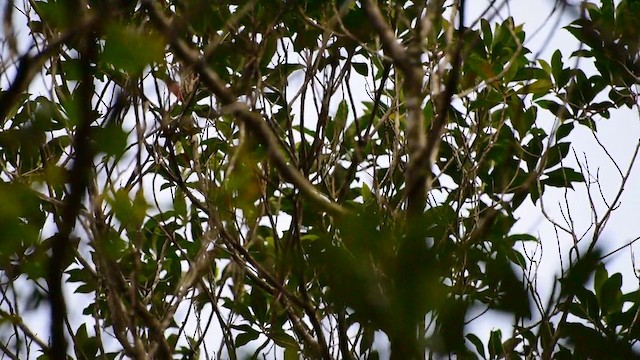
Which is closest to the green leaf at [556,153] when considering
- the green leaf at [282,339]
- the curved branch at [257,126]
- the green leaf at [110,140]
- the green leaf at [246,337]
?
the green leaf at [282,339]

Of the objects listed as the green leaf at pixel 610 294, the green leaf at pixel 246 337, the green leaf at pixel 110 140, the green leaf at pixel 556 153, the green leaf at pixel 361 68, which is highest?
the green leaf at pixel 361 68

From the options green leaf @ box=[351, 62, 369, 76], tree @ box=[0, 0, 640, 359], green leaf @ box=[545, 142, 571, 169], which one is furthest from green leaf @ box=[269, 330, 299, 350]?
green leaf @ box=[545, 142, 571, 169]

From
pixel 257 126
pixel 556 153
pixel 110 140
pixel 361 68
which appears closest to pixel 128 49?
pixel 110 140

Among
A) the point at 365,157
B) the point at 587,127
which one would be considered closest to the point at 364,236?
the point at 365,157

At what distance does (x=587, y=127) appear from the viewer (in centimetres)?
315

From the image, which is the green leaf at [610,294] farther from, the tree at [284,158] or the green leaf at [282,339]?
the green leaf at [282,339]

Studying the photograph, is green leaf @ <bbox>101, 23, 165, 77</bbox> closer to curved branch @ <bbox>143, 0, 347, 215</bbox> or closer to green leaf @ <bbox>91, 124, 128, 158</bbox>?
green leaf @ <bbox>91, 124, 128, 158</bbox>

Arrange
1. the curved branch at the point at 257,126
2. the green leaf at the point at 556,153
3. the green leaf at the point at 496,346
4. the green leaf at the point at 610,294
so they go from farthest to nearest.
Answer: the green leaf at the point at 556,153 → the green leaf at the point at 610,294 → the green leaf at the point at 496,346 → the curved branch at the point at 257,126

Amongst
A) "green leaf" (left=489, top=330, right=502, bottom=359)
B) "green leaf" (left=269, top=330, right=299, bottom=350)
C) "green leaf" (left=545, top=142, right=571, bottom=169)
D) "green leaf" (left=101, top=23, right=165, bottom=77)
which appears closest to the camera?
"green leaf" (left=101, top=23, right=165, bottom=77)

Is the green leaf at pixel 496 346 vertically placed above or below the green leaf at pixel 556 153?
below

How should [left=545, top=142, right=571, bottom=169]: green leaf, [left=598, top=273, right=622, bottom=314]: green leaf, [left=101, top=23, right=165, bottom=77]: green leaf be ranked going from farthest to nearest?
[left=545, top=142, right=571, bottom=169]: green leaf → [left=598, top=273, right=622, bottom=314]: green leaf → [left=101, top=23, right=165, bottom=77]: green leaf

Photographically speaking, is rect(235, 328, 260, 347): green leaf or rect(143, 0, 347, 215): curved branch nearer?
rect(143, 0, 347, 215): curved branch

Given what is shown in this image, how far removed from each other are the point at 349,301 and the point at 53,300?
0.38 m

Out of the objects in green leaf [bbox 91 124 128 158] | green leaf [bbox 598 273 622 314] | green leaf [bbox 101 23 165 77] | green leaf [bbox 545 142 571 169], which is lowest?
green leaf [bbox 91 124 128 158]
